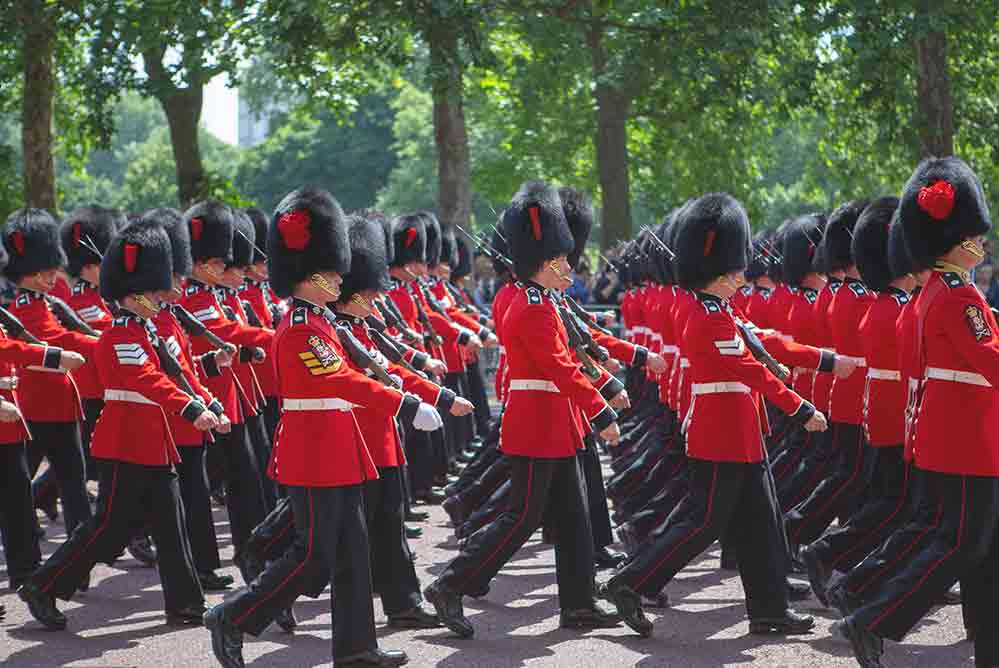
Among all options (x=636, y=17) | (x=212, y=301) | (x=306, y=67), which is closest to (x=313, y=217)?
(x=212, y=301)

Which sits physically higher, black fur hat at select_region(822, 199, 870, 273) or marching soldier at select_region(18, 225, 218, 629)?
black fur hat at select_region(822, 199, 870, 273)

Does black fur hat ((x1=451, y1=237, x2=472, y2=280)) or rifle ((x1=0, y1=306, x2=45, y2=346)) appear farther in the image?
black fur hat ((x1=451, y1=237, x2=472, y2=280))

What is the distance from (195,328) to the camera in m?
7.02

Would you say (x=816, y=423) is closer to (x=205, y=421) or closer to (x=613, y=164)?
(x=205, y=421)

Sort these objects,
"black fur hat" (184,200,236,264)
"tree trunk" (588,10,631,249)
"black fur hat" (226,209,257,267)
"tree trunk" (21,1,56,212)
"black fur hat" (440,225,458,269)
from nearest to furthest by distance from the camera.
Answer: "black fur hat" (184,200,236,264), "black fur hat" (226,209,257,267), "black fur hat" (440,225,458,269), "tree trunk" (21,1,56,212), "tree trunk" (588,10,631,249)

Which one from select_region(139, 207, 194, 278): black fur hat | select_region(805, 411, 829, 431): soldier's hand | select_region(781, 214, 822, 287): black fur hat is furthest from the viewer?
select_region(781, 214, 822, 287): black fur hat

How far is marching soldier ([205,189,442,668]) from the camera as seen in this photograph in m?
5.33

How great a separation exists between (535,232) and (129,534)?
6.75 ft

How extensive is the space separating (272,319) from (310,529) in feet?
13.2

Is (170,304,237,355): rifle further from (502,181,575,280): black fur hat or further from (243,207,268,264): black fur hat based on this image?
(243,207,268,264): black fur hat

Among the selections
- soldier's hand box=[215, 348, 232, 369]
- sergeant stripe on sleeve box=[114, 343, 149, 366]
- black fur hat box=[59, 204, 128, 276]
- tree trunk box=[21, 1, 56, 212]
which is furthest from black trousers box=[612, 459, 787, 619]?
tree trunk box=[21, 1, 56, 212]

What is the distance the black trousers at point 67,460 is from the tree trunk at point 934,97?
9.69 meters

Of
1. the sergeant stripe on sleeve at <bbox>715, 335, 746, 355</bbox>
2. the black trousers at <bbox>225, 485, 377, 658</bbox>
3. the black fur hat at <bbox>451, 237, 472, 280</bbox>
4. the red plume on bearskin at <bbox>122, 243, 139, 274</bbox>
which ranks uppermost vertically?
the red plume on bearskin at <bbox>122, 243, 139, 274</bbox>

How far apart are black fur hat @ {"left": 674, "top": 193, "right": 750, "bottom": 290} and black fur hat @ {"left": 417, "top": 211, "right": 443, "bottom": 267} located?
450 cm
